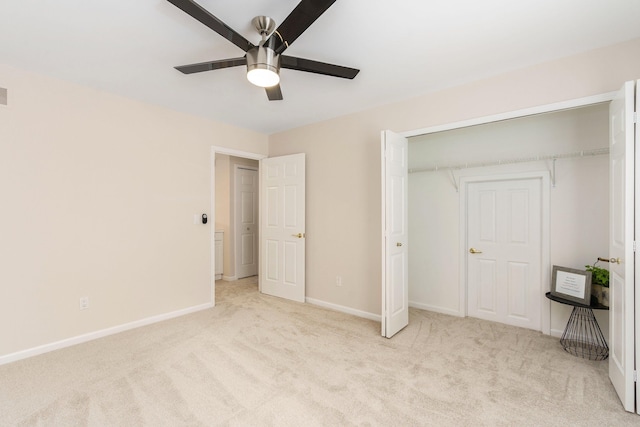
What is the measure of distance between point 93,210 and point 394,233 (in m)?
3.08

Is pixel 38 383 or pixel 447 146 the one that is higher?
pixel 447 146

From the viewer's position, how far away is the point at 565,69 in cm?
238

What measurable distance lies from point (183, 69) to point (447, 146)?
3067 millimetres

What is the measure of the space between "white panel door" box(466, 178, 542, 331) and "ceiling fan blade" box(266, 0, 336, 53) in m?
2.83

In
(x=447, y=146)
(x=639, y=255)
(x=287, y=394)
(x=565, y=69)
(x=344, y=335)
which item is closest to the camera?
(x=639, y=255)

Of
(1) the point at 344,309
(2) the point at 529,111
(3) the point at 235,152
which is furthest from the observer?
(3) the point at 235,152

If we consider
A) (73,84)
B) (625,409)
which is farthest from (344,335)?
(73,84)

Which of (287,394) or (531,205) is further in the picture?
(531,205)

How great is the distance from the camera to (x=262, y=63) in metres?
1.80

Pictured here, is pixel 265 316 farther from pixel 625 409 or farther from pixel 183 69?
pixel 625 409

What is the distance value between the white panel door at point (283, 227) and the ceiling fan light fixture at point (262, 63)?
7.42ft

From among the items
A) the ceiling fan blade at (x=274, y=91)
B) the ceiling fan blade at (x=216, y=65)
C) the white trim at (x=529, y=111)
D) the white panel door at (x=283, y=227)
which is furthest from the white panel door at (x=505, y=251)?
the ceiling fan blade at (x=216, y=65)

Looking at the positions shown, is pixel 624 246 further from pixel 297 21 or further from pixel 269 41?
pixel 269 41

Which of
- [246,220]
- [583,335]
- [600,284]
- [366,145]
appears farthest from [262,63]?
[246,220]
